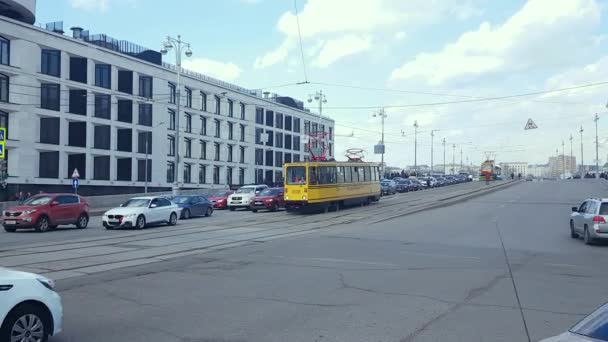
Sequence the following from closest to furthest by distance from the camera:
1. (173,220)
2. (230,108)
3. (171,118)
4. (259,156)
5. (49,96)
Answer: (173,220) < (49,96) < (171,118) < (230,108) < (259,156)

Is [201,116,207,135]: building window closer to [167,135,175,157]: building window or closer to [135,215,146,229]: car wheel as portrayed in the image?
[167,135,175,157]: building window

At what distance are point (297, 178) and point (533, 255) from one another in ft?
61.9

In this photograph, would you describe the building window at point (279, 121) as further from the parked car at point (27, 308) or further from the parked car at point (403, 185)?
the parked car at point (27, 308)

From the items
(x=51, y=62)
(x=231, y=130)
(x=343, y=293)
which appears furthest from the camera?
(x=231, y=130)

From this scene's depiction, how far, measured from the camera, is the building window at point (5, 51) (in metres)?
43.7

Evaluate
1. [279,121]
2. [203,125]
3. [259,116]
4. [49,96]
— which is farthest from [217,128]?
[49,96]

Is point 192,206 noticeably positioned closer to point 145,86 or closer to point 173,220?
point 173,220

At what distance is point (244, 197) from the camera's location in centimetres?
4000

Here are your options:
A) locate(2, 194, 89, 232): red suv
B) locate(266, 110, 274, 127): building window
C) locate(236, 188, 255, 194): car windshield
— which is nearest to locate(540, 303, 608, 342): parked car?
locate(2, 194, 89, 232): red suv

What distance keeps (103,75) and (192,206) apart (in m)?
25.6

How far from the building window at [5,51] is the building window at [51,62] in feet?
10.0

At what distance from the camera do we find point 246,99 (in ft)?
248

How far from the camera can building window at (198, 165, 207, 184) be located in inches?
2635

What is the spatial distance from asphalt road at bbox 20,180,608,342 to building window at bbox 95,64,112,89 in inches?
1538
